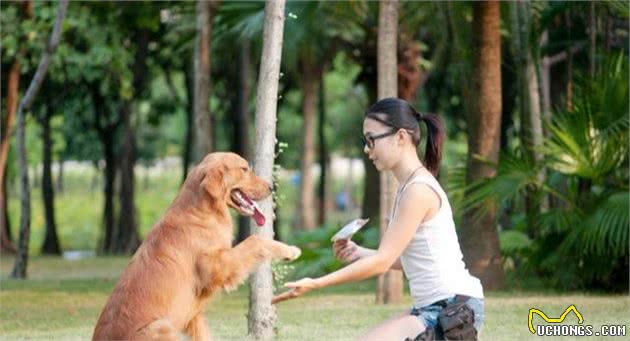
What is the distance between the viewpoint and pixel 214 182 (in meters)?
8.61

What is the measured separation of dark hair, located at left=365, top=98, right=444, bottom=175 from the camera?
22.5ft

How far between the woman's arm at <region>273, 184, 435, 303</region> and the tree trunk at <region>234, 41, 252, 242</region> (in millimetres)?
18147

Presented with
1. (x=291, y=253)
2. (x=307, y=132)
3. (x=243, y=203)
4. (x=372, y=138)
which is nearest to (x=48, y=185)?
(x=307, y=132)

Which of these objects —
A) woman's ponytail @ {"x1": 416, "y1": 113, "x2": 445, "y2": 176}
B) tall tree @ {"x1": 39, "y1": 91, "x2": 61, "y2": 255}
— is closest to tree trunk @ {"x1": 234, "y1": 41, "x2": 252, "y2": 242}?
tall tree @ {"x1": 39, "y1": 91, "x2": 61, "y2": 255}

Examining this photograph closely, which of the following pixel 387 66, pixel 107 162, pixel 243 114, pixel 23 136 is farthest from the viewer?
pixel 107 162

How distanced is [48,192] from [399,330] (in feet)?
85.9

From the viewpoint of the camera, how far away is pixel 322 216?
36.2 metres

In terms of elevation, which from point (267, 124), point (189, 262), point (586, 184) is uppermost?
point (267, 124)

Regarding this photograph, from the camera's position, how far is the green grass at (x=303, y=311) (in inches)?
486

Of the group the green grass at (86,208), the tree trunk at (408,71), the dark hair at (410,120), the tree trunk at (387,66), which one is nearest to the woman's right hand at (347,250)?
the dark hair at (410,120)

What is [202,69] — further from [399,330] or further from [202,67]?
[399,330]

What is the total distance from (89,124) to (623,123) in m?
23.6

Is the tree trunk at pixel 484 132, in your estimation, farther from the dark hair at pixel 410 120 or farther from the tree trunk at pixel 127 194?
the tree trunk at pixel 127 194

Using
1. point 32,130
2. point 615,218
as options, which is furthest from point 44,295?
point 32,130
